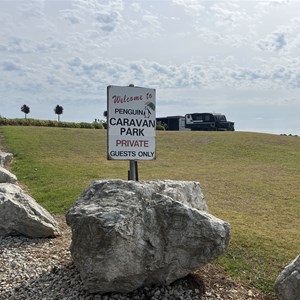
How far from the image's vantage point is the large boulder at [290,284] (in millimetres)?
3795

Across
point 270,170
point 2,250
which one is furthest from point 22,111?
point 2,250

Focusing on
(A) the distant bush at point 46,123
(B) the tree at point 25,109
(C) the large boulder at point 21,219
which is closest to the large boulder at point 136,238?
(C) the large boulder at point 21,219

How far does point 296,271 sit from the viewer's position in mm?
3828

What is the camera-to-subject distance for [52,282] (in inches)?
177

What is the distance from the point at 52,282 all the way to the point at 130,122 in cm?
241

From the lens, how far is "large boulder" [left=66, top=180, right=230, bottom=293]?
3895 millimetres

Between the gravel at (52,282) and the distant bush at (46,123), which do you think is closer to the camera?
the gravel at (52,282)

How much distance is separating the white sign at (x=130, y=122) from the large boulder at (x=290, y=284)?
2.77 m

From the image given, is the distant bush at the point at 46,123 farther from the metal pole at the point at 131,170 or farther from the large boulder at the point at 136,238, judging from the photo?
the large boulder at the point at 136,238

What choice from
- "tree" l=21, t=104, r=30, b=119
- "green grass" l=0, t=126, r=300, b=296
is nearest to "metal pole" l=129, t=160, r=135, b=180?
"green grass" l=0, t=126, r=300, b=296

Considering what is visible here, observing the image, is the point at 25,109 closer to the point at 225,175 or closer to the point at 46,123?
the point at 46,123

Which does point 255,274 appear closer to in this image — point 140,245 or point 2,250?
point 140,245

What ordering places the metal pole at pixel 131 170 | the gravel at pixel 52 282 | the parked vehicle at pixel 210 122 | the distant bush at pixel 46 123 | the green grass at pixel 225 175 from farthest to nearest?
the parked vehicle at pixel 210 122 < the distant bush at pixel 46 123 < the metal pole at pixel 131 170 < the green grass at pixel 225 175 < the gravel at pixel 52 282

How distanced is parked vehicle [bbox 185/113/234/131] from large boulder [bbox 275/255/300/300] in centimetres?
4037
